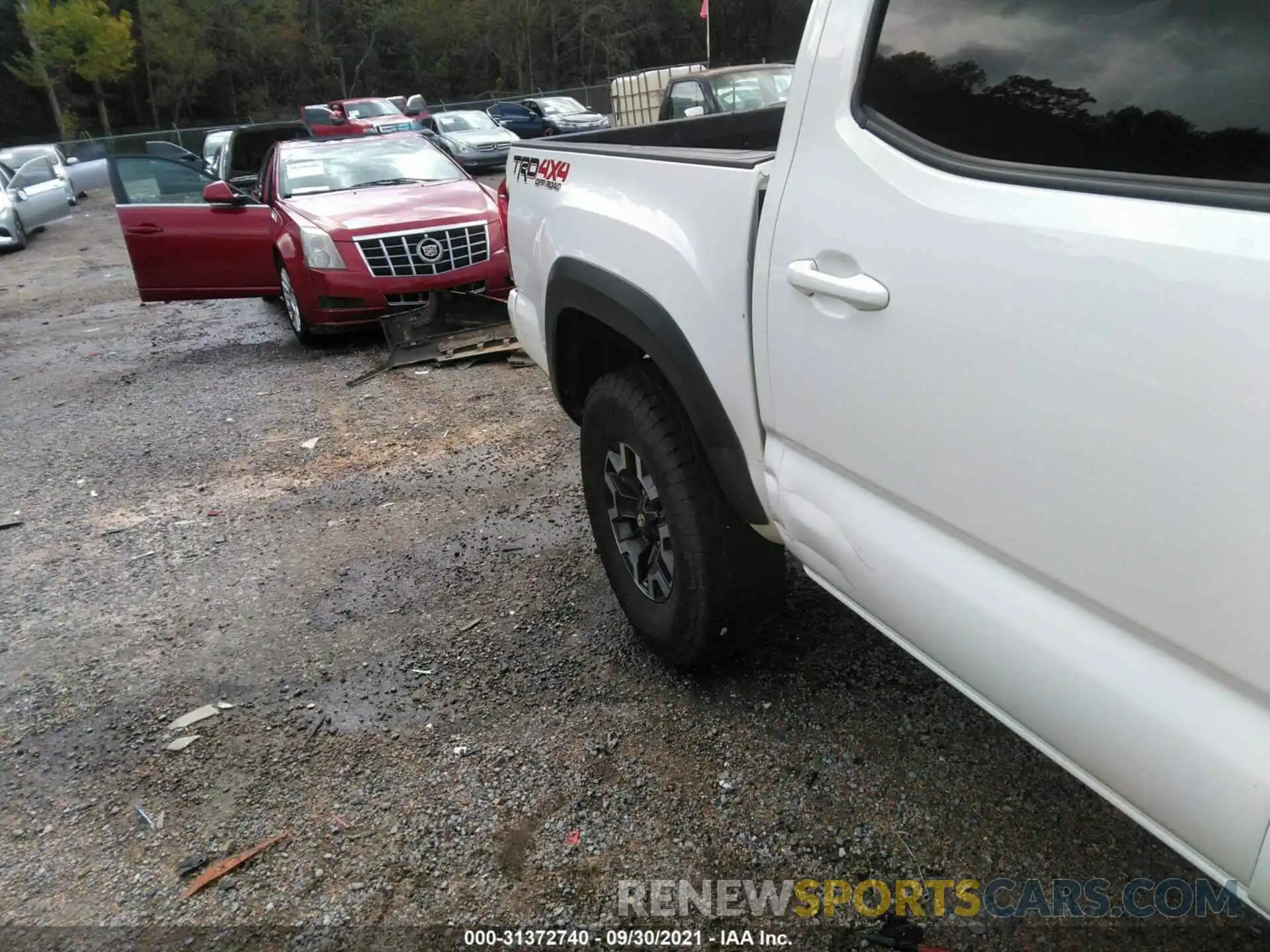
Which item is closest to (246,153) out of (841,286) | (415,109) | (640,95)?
(640,95)

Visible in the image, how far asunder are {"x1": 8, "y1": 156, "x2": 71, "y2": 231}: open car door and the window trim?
17.0m

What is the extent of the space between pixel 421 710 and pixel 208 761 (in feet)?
2.09

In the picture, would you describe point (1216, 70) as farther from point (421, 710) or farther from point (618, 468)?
point (421, 710)

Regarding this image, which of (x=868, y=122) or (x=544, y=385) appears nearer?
(x=868, y=122)

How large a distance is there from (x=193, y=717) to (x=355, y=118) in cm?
2277

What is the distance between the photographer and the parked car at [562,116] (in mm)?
24328

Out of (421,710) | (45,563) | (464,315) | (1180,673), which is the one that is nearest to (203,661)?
(421,710)

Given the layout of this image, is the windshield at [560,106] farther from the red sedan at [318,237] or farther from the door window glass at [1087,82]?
the door window glass at [1087,82]

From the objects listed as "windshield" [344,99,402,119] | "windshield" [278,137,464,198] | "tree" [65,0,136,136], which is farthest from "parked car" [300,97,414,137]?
"tree" [65,0,136,136]

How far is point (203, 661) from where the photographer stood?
3.24 metres

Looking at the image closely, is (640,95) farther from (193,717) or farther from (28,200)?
(193,717)

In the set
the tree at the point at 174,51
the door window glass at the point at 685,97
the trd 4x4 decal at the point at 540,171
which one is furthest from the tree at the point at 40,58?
the trd 4x4 decal at the point at 540,171

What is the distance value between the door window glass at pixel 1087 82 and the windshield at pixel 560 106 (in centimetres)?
2606

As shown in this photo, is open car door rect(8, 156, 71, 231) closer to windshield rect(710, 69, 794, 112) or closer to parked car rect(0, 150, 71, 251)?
parked car rect(0, 150, 71, 251)
